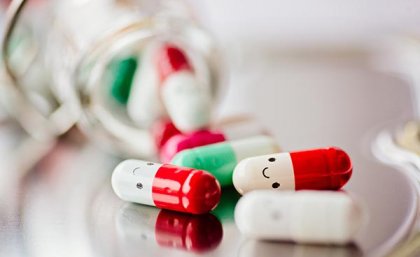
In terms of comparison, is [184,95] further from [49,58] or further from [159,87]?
[49,58]

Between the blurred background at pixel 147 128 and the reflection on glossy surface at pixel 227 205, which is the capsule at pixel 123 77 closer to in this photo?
the blurred background at pixel 147 128

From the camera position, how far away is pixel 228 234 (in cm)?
82

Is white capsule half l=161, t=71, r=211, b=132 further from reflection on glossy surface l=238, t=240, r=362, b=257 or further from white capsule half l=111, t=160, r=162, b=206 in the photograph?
reflection on glossy surface l=238, t=240, r=362, b=257

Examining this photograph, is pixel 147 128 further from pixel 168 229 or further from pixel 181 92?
pixel 168 229

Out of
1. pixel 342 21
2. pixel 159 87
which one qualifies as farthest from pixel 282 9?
pixel 159 87

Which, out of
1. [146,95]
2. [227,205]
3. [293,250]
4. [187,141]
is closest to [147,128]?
[146,95]

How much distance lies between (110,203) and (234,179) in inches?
5.3

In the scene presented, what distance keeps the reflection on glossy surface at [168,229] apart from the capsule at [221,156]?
0.05 m

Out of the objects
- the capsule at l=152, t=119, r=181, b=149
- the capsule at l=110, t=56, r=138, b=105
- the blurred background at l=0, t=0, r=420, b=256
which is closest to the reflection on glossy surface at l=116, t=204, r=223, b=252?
the blurred background at l=0, t=0, r=420, b=256

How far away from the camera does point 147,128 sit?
109 centimetres

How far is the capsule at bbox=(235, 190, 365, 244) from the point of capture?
74 centimetres

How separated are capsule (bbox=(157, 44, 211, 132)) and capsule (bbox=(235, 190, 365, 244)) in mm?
237

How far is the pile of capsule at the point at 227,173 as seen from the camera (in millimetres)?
751

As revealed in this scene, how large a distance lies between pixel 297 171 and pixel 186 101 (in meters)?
0.22
